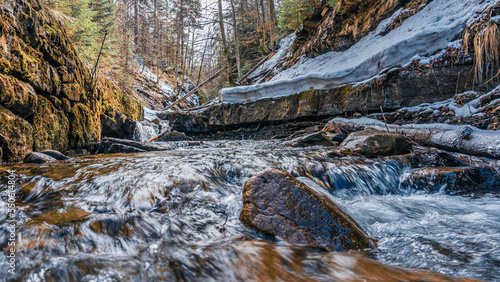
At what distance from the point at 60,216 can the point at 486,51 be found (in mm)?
8058

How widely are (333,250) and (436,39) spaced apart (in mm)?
7018

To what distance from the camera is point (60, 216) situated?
202 centimetres

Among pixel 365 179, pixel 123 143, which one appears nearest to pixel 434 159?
pixel 365 179

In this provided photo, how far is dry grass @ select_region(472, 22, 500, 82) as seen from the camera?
4461mm

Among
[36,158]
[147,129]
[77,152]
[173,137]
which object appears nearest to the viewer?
[36,158]

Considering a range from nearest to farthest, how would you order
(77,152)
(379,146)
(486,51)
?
1. (379,146)
2. (486,51)
3. (77,152)

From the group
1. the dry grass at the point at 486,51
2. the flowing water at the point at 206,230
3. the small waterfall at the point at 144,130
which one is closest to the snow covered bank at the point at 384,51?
the dry grass at the point at 486,51

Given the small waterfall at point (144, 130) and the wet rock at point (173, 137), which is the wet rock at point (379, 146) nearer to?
the wet rock at point (173, 137)

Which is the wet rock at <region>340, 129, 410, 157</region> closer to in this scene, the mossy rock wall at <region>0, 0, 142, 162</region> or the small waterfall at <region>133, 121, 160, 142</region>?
the mossy rock wall at <region>0, 0, 142, 162</region>

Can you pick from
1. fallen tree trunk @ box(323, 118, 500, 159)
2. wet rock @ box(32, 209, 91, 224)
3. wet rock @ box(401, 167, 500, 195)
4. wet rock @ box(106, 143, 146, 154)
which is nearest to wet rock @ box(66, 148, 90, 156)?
wet rock @ box(106, 143, 146, 154)

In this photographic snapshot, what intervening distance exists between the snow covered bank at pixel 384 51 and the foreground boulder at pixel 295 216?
20.9ft

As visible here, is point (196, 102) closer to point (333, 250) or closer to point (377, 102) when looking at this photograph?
point (377, 102)

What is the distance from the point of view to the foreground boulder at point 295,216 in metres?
1.79

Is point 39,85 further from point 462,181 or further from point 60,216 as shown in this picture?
point 462,181
